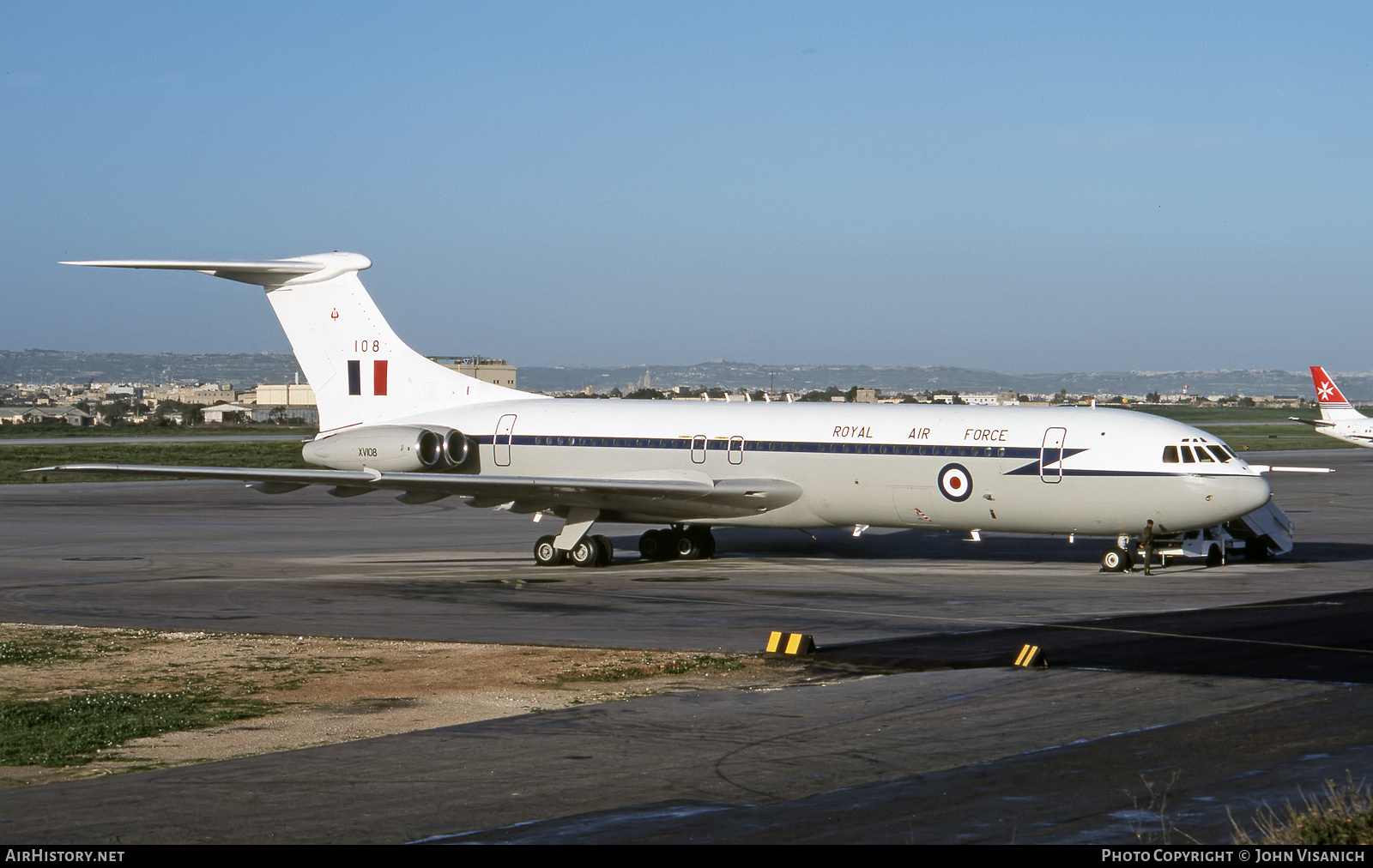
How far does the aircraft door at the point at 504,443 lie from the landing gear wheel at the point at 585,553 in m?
3.24

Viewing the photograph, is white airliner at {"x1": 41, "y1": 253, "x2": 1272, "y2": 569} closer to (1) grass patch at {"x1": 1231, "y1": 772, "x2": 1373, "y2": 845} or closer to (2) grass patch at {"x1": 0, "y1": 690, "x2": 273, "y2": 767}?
(2) grass patch at {"x1": 0, "y1": 690, "x2": 273, "y2": 767}

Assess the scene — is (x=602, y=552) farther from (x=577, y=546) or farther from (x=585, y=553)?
(x=577, y=546)

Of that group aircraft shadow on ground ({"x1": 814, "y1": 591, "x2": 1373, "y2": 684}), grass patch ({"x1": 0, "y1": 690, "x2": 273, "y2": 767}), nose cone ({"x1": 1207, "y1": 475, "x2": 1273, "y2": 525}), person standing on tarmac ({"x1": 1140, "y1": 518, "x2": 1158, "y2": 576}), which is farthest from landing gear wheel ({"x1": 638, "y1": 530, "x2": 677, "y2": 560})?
grass patch ({"x1": 0, "y1": 690, "x2": 273, "y2": 767})

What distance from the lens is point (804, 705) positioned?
49.3ft

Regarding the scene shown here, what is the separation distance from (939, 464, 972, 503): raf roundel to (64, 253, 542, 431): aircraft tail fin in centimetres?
1143

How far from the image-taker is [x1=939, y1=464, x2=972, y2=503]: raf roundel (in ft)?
96.3

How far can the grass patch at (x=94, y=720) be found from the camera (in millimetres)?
13047

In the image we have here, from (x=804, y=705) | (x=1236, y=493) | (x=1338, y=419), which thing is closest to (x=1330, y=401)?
(x=1338, y=419)

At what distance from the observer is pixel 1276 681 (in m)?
16.2

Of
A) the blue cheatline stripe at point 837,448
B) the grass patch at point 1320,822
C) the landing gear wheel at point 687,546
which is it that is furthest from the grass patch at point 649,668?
the landing gear wheel at point 687,546

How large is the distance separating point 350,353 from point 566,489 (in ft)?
25.2

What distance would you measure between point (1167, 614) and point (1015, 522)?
278 inches
